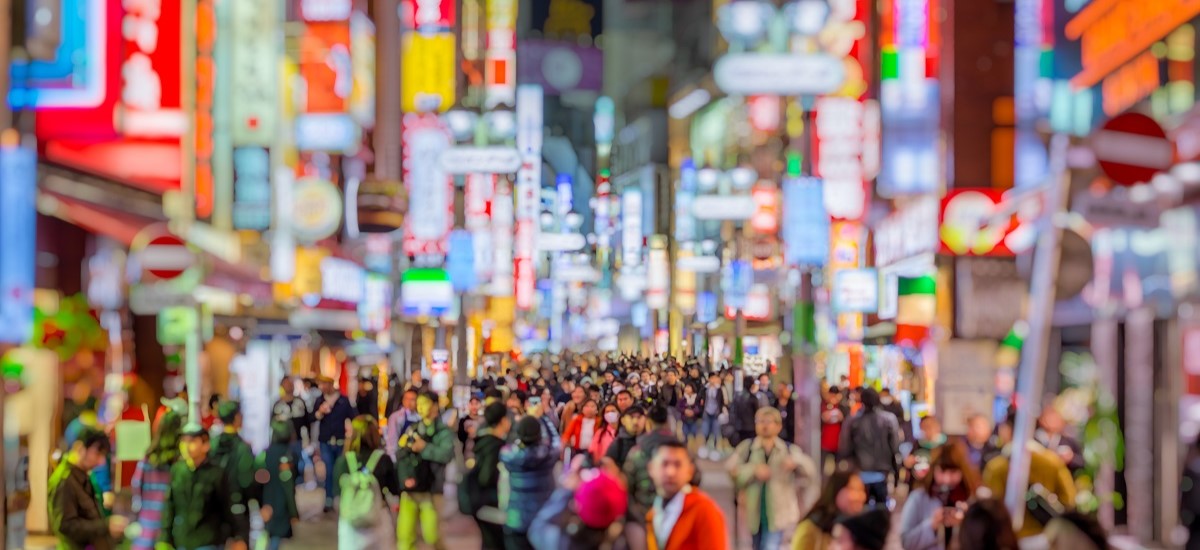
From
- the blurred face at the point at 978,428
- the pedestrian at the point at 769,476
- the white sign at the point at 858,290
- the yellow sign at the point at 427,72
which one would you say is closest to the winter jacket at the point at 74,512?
the pedestrian at the point at 769,476

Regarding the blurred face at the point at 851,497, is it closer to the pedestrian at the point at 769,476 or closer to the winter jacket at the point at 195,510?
the pedestrian at the point at 769,476

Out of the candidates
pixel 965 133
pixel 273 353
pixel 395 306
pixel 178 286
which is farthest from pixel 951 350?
pixel 395 306

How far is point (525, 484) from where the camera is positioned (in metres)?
10.2

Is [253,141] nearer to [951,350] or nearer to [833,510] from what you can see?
[951,350]

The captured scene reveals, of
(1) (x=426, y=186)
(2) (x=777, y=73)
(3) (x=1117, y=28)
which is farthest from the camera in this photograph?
(1) (x=426, y=186)

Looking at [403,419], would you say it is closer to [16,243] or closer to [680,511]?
[16,243]

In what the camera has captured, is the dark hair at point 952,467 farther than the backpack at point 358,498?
Answer: No

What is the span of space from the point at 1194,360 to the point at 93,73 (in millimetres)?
12100

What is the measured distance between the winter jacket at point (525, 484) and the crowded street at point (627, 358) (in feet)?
0.08

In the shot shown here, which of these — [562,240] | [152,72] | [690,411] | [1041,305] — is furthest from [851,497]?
[562,240]

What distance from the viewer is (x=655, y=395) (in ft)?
65.6

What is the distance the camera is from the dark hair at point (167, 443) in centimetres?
1105

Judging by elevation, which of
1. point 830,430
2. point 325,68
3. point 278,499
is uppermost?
point 325,68

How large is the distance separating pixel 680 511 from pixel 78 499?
177 inches
